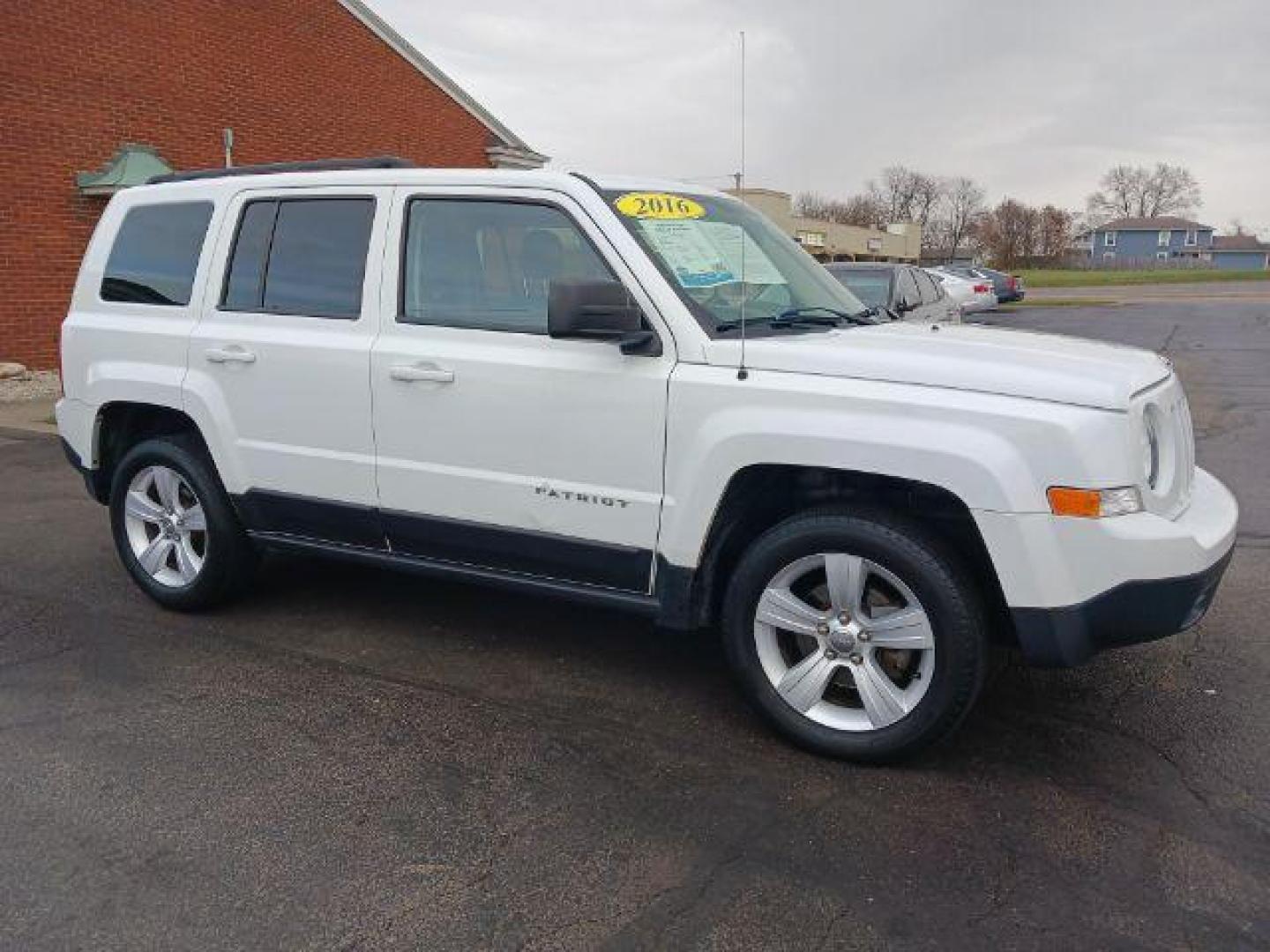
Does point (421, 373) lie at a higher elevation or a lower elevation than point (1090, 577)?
higher

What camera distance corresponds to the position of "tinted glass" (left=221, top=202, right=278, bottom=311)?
4.57 meters

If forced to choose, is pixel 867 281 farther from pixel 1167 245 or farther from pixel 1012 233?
pixel 1167 245

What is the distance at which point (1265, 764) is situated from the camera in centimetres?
341

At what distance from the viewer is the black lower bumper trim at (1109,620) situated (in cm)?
309

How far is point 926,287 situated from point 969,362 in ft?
28.4

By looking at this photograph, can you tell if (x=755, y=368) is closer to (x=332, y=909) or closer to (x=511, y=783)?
(x=511, y=783)

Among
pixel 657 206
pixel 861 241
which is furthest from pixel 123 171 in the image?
pixel 861 241

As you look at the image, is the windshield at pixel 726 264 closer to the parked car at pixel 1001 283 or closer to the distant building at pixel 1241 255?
the parked car at pixel 1001 283

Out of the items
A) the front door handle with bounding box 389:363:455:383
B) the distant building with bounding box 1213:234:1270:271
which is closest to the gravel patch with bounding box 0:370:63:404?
the front door handle with bounding box 389:363:455:383

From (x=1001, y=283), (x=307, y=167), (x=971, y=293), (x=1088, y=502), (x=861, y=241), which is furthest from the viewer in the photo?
(x=861, y=241)

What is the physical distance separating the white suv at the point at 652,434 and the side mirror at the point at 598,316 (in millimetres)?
11

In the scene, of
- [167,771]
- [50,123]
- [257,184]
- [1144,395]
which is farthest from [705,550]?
[50,123]

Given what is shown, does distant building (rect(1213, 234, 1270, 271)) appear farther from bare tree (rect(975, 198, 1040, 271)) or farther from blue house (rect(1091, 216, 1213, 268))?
bare tree (rect(975, 198, 1040, 271))

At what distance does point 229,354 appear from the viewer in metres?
4.52
